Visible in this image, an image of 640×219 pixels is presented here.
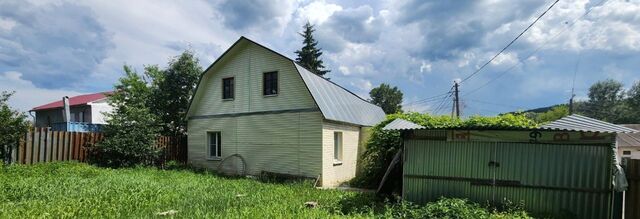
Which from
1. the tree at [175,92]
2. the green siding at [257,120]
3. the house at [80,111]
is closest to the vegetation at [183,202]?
the green siding at [257,120]

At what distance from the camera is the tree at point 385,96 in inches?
2136

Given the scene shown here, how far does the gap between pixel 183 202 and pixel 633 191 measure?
27.8 ft

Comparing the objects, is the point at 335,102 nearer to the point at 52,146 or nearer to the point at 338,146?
the point at 338,146

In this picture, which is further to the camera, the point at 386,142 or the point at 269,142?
the point at 269,142

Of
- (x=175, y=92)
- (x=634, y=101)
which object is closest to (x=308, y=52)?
(x=175, y=92)

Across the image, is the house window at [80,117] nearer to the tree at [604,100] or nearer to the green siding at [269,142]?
the green siding at [269,142]

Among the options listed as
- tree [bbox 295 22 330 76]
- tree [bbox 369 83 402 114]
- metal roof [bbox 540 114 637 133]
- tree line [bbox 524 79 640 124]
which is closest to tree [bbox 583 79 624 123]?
tree line [bbox 524 79 640 124]

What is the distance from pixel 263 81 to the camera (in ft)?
50.4

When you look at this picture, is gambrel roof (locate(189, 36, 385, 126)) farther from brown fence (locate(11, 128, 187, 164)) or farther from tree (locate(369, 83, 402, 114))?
tree (locate(369, 83, 402, 114))

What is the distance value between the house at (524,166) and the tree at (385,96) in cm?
4579

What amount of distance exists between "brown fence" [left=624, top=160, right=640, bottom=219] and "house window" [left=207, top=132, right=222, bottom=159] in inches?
555

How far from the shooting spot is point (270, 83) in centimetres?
1529

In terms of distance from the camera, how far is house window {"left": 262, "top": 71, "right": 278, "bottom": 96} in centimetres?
1514

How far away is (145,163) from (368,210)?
12144 mm
